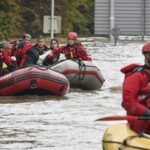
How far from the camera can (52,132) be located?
13320 mm

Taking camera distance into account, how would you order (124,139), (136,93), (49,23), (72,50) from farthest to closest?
(49,23) → (72,50) → (136,93) → (124,139)

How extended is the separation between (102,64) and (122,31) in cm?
1243

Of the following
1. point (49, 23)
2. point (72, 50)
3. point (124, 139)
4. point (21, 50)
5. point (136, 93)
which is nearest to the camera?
point (124, 139)

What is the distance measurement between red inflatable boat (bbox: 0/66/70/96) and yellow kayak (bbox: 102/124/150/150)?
903 cm

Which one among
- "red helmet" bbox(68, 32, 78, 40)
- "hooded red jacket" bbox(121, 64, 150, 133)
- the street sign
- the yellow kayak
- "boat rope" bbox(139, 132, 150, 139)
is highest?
"hooded red jacket" bbox(121, 64, 150, 133)

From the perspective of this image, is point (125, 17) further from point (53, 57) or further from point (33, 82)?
point (33, 82)

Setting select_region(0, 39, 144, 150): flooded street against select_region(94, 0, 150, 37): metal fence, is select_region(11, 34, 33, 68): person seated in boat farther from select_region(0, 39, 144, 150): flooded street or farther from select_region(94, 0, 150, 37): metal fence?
select_region(94, 0, 150, 37): metal fence

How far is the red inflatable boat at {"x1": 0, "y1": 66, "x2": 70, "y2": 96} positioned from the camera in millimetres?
18641

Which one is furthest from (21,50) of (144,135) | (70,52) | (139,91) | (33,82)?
(144,135)

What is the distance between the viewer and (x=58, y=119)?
49.1 ft

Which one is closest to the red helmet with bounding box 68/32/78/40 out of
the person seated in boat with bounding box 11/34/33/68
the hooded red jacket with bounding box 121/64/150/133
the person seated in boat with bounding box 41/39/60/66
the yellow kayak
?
the person seated in boat with bounding box 41/39/60/66

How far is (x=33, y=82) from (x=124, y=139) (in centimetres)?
976

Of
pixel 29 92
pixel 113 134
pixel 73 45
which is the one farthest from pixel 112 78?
pixel 113 134

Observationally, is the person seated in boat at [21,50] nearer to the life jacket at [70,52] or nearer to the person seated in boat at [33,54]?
the person seated in boat at [33,54]
